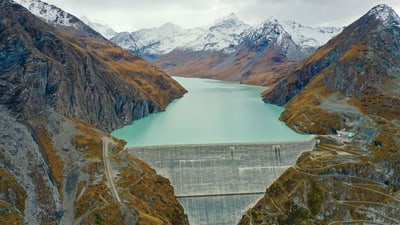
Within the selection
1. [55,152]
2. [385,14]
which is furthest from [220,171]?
[385,14]

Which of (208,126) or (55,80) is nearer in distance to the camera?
(55,80)

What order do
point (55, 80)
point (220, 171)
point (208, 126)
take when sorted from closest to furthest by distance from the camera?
point (220, 171), point (55, 80), point (208, 126)

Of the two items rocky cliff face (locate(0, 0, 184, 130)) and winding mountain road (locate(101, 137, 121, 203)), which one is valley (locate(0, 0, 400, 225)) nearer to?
winding mountain road (locate(101, 137, 121, 203))

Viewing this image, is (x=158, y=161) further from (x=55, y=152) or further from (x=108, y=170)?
(x=55, y=152)

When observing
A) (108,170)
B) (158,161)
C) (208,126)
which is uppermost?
(108,170)

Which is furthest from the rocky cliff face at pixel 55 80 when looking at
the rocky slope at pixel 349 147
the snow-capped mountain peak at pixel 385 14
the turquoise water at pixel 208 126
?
the snow-capped mountain peak at pixel 385 14

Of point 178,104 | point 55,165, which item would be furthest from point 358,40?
point 55,165

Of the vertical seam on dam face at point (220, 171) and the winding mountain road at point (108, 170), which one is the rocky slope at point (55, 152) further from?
the vertical seam on dam face at point (220, 171)

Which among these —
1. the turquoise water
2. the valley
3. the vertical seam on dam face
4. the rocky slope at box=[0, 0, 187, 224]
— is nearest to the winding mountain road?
the valley
